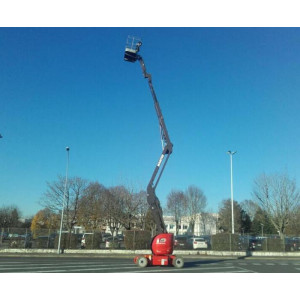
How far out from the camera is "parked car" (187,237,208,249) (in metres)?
29.4

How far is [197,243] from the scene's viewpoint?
96.7ft

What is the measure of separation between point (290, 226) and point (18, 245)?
112 ft

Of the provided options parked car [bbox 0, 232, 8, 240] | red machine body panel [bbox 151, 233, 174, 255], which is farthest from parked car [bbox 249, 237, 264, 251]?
parked car [bbox 0, 232, 8, 240]

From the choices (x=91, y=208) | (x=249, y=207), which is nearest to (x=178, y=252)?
(x=91, y=208)

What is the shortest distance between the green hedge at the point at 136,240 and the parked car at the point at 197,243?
454 cm

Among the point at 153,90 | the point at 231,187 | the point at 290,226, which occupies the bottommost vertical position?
the point at 290,226

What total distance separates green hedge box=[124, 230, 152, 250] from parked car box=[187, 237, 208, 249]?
4537 mm

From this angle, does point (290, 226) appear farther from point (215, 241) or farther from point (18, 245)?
point (18, 245)

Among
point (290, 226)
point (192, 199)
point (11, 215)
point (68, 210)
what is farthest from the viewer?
point (11, 215)

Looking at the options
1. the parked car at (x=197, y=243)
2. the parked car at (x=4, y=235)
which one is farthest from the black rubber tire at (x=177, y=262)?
the parked car at (x=4, y=235)

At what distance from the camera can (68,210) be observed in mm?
44125

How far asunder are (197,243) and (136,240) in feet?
20.7

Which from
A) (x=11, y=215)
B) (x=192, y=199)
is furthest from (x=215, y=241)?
(x=11, y=215)

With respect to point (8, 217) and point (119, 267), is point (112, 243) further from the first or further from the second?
point (8, 217)
